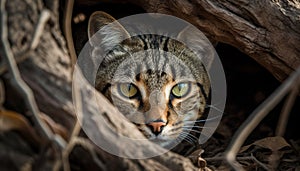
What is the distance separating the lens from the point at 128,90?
310 cm

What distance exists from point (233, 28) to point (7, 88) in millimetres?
1504

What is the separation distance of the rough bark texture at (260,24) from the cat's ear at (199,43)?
0.21m

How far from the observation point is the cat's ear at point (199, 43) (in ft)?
10.4

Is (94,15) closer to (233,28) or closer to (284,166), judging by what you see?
(233,28)

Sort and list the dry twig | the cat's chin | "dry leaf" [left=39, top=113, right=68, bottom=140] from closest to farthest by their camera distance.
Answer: the dry twig < "dry leaf" [left=39, top=113, right=68, bottom=140] < the cat's chin

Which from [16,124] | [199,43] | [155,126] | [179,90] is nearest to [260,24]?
[199,43]

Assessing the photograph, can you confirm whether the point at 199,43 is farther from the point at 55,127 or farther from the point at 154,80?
the point at 55,127

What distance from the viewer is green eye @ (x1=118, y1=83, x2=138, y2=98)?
3.08 m

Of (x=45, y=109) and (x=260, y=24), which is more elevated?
(x=260, y=24)

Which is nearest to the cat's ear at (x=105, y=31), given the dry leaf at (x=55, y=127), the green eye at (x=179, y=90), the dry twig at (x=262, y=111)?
the green eye at (x=179, y=90)

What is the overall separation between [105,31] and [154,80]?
45 centimetres

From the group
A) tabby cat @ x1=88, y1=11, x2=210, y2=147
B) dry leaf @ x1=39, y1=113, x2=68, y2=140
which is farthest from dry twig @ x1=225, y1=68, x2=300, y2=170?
tabby cat @ x1=88, y1=11, x2=210, y2=147

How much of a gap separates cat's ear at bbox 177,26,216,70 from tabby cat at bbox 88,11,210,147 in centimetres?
2

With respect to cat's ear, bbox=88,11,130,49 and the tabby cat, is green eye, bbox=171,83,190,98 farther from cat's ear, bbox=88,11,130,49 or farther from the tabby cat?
cat's ear, bbox=88,11,130,49
